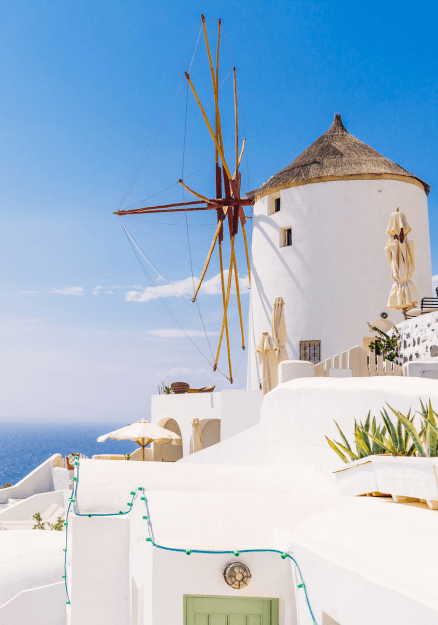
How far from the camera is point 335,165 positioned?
Result: 18.4 m

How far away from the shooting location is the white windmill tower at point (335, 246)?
17.4 m

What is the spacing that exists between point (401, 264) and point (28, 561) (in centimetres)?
848

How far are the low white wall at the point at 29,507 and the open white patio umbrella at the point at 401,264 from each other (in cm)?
1121

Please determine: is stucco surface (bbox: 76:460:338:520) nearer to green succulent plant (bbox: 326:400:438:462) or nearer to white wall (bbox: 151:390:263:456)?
green succulent plant (bbox: 326:400:438:462)

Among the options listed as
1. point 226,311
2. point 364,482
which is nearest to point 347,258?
point 226,311

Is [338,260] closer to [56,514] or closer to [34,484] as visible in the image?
[56,514]

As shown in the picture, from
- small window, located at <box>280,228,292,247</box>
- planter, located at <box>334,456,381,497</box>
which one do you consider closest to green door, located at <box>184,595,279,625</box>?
planter, located at <box>334,456,381,497</box>

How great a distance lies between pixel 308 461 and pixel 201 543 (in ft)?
11.5

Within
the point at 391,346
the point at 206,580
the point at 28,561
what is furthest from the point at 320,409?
the point at 391,346

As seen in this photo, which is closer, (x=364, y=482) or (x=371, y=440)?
(x=364, y=482)

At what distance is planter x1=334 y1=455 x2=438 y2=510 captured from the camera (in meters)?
4.73

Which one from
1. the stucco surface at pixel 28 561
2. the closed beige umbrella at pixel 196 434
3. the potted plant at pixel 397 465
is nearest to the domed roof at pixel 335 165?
the closed beige umbrella at pixel 196 434

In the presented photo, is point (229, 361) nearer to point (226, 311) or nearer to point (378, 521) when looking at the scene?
point (226, 311)

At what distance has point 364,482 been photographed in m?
5.44
